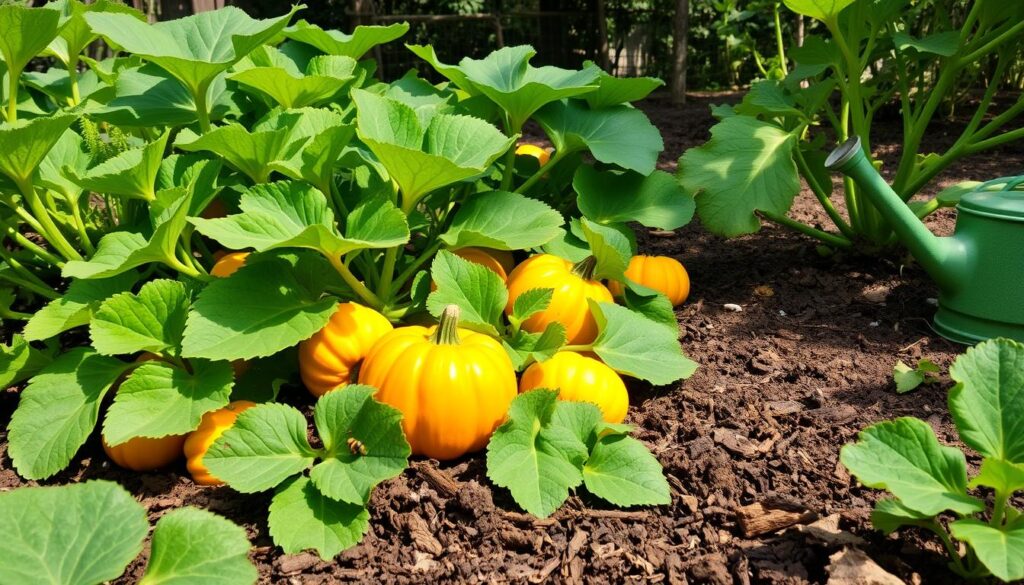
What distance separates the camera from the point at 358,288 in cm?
192

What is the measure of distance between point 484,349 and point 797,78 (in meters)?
1.46

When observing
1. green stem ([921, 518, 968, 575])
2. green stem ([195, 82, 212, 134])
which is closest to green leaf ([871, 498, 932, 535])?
green stem ([921, 518, 968, 575])

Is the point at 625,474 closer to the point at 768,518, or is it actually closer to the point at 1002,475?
the point at 768,518

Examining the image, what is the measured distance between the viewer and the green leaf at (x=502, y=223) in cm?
191

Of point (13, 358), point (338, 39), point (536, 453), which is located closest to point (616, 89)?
point (338, 39)

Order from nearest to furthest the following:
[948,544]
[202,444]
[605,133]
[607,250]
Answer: [948,544]
[202,444]
[607,250]
[605,133]

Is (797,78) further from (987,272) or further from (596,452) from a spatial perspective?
(596,452)

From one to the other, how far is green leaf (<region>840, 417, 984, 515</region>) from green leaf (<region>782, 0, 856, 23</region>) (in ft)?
4.36

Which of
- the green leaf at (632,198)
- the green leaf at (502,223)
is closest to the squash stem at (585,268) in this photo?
the green leaf at (502,223)

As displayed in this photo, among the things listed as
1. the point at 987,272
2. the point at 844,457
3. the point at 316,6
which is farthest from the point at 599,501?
the point at 316,6

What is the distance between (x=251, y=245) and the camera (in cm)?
160

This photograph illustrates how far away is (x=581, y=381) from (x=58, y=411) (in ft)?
3.63

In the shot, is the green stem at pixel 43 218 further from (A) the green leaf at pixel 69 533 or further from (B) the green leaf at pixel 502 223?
(A) the green leaf at pixel 69 533

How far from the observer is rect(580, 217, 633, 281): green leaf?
199 cm
